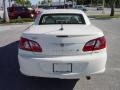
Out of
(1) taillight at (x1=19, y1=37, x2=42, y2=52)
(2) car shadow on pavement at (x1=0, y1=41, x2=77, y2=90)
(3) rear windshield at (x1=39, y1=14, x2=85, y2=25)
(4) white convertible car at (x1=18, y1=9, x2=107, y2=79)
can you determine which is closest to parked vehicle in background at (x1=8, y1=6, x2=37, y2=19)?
(2) car shadow on pavement at (x1=0, y1=41, x2=77, y2=90)

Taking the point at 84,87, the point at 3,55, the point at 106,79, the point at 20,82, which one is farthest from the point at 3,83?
the point at 3,55

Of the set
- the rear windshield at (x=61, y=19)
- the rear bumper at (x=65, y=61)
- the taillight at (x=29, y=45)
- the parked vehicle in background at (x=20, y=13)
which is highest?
the rear windshield at (x=61, y=19)

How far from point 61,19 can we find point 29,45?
6.91 ft

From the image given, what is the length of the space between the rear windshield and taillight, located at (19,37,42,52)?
5.54 ft

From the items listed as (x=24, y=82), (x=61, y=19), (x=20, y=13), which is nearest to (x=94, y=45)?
(x=24, y=82)

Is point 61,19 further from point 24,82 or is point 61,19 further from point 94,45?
point 94,45

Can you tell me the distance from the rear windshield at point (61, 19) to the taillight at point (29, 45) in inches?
66.5

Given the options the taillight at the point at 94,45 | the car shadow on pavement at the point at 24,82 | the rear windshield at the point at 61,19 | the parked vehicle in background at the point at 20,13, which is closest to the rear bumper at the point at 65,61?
the taillight at the point at 94,45

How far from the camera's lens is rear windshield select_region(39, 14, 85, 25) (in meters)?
7.77

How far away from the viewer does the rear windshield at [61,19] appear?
7.77 m

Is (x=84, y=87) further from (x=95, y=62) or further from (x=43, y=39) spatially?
(x=43, y=39)

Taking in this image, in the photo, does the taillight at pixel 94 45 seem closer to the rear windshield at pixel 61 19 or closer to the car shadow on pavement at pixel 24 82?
the car shadow on pavement at pixel 24 82

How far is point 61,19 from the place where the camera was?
7945mm

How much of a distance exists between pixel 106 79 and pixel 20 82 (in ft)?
6.34
